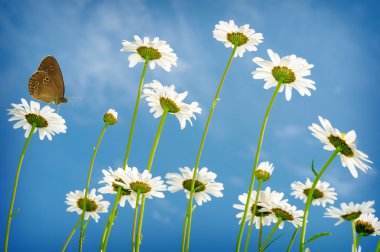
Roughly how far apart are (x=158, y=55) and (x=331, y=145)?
158 centimetres

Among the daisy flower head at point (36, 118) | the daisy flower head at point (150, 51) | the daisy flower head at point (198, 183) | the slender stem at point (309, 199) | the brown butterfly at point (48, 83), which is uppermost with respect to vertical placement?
the brown butterfly at point (48, 83)

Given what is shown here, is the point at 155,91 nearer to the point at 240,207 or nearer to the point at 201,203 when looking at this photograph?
the point at 201,203

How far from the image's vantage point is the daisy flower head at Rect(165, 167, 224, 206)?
3.12m

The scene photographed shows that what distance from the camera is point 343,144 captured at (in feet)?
7.70

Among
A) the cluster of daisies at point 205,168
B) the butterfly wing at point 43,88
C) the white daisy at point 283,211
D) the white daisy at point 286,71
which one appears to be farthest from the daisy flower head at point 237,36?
the butterfly wing at point 43,88

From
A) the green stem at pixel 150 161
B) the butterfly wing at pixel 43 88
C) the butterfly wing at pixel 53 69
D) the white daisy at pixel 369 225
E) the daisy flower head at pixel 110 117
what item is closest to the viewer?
the green stem at pixel 150 161

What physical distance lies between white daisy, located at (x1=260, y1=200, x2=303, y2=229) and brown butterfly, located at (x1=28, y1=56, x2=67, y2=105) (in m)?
2.36

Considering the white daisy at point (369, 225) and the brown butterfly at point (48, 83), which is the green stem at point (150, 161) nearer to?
the white daisy at point (369, 225)

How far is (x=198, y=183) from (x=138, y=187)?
0.62 meters

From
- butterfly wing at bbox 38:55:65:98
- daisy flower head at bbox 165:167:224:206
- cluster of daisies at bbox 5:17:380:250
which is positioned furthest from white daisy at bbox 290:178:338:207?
butterfly wing at bbox 38:55:65:98

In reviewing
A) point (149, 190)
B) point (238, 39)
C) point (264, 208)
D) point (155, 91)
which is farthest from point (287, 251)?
point (238, 39)

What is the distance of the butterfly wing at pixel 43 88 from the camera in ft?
14.1

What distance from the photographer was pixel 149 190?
8.94 ft

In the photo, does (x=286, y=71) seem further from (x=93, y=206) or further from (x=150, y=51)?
(x=93, y=206)
